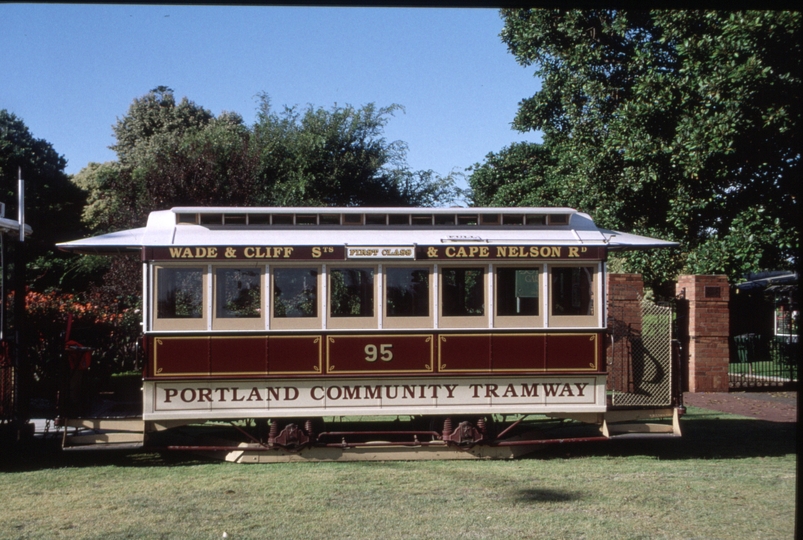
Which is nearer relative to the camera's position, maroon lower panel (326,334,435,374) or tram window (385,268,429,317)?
maroon lower panel (326,334,435,374)

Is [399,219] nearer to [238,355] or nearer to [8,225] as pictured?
[238,355]

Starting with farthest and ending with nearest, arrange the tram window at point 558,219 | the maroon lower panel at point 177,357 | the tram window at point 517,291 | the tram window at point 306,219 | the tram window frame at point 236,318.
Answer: the tram window at point 558,219 → the tram window at point 306,219 → the tram window at point 517,291 → the tram window frame at point 236,318 → the maroon lower panel at point 177,357

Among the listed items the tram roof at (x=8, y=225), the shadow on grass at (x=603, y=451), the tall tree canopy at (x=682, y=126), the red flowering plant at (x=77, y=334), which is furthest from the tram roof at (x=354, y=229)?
the tall tree canopy at (x=682, y=126)

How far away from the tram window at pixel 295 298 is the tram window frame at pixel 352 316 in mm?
142

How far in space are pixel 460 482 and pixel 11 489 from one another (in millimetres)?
4300

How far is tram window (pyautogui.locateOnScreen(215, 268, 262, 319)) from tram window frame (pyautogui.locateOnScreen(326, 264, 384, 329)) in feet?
2.46

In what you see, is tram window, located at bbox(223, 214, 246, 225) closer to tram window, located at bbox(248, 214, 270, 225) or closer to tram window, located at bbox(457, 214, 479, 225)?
tram window, located at bbox(248, 214, 270, 225)

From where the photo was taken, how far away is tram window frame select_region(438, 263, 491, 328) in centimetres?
866

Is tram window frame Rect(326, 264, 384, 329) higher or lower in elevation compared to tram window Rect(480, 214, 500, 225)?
lower

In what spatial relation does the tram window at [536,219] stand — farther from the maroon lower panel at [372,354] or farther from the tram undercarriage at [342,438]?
the tram undercarriage at [342,438]

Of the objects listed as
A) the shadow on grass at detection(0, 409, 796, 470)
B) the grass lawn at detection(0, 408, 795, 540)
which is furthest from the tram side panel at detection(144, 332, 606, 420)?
the shadow on grass at detection(0, 409, 796, 470)

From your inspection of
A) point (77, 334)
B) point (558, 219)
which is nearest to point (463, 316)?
point (558, 219)

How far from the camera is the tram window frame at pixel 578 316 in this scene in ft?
28.8

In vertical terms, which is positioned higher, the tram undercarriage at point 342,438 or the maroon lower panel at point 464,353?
the maroon lower panel at point 464,353
